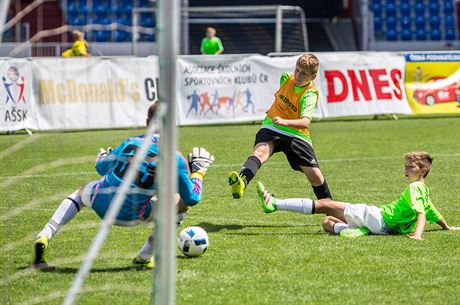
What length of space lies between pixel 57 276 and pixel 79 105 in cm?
1157

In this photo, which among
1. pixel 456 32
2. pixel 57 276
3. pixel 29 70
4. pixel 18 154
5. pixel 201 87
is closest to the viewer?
pixel 57 276

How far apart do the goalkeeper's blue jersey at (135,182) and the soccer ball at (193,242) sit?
582mm

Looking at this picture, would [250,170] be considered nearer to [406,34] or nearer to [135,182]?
[135,182]

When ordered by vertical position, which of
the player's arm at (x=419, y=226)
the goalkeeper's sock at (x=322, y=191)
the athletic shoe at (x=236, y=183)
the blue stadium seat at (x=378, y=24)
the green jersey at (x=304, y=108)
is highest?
the blue stadium seat at (x=378, y=24)

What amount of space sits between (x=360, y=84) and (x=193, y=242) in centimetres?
1368

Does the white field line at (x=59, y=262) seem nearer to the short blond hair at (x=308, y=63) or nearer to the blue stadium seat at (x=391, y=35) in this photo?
the short blond hair at (x=308, y=63)

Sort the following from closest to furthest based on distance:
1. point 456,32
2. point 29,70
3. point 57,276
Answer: point 57,276 < point 29,70 < point 456,32

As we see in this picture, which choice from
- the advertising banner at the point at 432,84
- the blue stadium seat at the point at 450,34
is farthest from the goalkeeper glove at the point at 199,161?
the blue stadium seat at the point at 450,34

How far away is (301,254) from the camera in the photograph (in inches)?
289

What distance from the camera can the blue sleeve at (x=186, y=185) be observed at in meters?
6.50

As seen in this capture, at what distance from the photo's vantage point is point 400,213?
8008mm

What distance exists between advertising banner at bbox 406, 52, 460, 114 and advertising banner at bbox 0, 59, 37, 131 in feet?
26.8

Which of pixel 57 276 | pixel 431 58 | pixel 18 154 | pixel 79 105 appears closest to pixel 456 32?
pixel 431 58

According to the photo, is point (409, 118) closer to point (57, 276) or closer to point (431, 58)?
point (431, 58)
